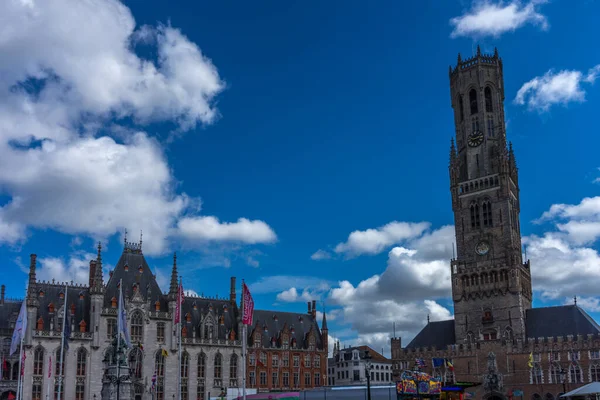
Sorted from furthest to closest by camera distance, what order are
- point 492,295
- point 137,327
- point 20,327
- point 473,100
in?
1. point 473,100
2. point 492,295
3. point 137,327
4. point 20,327

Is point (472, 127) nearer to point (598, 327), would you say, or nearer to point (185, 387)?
point (598, 327)

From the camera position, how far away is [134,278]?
293 feet

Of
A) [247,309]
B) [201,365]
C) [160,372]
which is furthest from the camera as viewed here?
[201,365]

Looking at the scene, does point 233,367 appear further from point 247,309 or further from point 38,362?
point 247,309

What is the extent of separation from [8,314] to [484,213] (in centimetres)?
7101

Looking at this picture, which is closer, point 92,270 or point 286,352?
point 92,270

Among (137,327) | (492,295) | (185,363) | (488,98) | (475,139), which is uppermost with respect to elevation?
(488,98)

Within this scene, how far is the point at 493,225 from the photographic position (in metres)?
99.7

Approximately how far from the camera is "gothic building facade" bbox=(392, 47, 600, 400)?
86.1 metres

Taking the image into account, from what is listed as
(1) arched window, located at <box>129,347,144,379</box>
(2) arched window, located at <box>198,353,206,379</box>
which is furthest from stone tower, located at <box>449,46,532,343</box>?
(1) arched window, located at <box>129,347,144,379</box>

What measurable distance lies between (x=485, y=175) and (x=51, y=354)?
69195 millimetres

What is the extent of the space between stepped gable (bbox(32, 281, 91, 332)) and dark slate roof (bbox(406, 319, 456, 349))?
5046cm

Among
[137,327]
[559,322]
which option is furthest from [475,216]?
[137,327]

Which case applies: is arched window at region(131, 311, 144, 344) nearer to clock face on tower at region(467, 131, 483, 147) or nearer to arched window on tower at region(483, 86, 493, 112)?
clock face on tower at region(467, 131, 483, 147)
